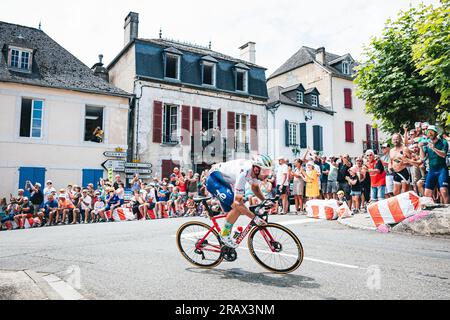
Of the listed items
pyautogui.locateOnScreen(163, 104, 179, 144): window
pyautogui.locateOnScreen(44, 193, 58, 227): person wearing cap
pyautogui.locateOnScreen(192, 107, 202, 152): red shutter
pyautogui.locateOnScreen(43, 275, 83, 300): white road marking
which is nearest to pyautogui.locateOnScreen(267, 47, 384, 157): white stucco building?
pyautogui.locateOnScreen(192, 107, 202, 152): red shutter

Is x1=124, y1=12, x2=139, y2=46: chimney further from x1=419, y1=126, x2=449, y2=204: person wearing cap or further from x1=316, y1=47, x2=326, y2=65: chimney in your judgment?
x1=419, y1=126, x2=449, y2=204: person wearing cap

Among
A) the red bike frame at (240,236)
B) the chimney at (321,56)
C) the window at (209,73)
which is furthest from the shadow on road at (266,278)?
the chimney at (321,56)

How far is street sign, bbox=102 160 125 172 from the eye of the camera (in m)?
19.5

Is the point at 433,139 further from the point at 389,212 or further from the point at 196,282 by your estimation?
the point at 196,282

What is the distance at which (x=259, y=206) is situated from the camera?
4852 millimetres

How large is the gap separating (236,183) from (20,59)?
18902 mm

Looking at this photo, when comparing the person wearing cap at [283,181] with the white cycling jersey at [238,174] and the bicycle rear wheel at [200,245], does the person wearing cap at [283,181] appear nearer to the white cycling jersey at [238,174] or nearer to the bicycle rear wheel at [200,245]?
the white cycling jersey at [238,174]

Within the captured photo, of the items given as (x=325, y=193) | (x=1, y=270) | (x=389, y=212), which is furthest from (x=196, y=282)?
(x=325, y=193)

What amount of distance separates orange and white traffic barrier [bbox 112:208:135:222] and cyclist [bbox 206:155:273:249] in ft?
31.7

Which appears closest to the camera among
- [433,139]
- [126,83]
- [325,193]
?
[433,139]

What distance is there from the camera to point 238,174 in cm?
488

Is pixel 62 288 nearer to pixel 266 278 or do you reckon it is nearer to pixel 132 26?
pixel 266 278

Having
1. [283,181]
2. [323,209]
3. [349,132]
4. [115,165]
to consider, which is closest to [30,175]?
[115,165]
